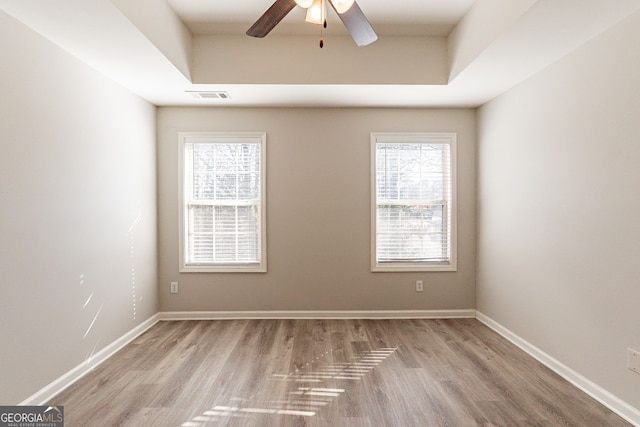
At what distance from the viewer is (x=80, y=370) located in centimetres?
263

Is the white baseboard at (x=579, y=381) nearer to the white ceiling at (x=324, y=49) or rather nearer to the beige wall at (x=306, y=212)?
the beige wall at (x=306, y=212)

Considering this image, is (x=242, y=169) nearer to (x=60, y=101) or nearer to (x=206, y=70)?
(x=206, y=70)

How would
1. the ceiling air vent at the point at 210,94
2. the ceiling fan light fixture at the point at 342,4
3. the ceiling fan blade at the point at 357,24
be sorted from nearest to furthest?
the ceiling fan light fixture at the point at 342,4 → the ceiling fan blade at the point at 357,24 → the ceiling air vent at the point at 210,94

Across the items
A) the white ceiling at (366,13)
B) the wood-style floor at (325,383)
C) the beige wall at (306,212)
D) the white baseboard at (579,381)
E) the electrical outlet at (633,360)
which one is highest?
the white ceiling at (366,13)

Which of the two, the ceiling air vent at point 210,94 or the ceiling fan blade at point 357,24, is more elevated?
the ceiling air vent at point 210,94

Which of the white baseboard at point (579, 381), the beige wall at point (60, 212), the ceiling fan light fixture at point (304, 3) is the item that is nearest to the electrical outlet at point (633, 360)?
the white baseboard at point (579, 381)

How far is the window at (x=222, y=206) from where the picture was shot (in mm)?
4004

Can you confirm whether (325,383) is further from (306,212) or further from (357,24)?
(357,24)

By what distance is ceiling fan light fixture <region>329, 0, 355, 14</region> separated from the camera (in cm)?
188

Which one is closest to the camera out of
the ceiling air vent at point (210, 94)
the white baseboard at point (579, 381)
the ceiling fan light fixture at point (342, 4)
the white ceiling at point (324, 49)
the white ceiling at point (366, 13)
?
the ceiling fan light fixture at point (342, 4)

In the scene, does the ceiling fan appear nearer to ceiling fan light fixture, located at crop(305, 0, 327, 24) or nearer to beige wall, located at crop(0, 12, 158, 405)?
ceiling fan light fixture, located at crop(305, 0, 327, 24)

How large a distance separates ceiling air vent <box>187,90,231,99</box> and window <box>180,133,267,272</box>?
0.54 metres

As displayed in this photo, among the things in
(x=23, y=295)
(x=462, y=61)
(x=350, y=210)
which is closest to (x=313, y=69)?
(x=462, y=61)

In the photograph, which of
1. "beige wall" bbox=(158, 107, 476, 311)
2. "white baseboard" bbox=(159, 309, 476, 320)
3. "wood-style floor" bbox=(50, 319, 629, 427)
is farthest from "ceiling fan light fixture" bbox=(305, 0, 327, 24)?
"white baseboard" bbox=(159, 309, 476, 320)
